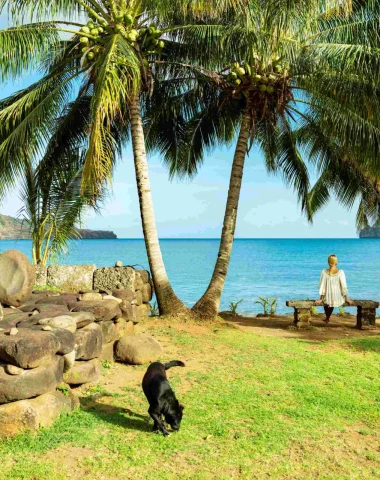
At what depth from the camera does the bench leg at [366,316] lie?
11.7 metres

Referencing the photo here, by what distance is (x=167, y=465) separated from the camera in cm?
448

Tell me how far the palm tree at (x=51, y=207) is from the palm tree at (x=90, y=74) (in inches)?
16.6

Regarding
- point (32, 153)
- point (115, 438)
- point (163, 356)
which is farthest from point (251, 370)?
point (32, 153)

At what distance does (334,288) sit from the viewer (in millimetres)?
11352

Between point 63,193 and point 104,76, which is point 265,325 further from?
point 104,76

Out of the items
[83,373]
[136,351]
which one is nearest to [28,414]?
[83,373]

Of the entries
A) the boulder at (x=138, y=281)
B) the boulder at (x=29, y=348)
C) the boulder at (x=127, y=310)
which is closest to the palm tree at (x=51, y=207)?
the boulder at (x=138, y=281)

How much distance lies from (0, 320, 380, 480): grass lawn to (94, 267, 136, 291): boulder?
2545 mm

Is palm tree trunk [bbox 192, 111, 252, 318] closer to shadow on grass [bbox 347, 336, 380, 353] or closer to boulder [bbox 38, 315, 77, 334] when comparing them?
shadow on grass [bbox 347, 336, 380, 353]

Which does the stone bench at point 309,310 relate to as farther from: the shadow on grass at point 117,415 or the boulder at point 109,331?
the shadow on grass at point 117,415

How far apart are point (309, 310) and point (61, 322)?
7.00 metres

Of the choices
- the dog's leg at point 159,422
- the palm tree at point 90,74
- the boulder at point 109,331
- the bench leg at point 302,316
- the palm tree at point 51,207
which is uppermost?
the palm tree at point 90,74

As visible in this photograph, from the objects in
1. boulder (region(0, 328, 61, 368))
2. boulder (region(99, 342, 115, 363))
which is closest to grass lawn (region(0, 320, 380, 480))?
boulder (region(99, 342, 115, 363))

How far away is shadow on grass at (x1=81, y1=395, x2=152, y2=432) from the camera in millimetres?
5336
